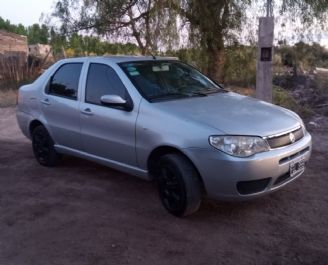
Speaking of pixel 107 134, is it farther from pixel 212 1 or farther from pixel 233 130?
pixel 212 1

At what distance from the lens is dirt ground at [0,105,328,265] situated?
3740 millimetres

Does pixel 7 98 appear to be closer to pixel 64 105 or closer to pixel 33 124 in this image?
pixel 33 124

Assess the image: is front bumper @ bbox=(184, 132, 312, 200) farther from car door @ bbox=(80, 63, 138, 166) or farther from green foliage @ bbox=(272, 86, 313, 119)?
green foliage @ bbox=(272, 86, 313, 119)

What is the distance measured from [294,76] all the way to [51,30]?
347 inches

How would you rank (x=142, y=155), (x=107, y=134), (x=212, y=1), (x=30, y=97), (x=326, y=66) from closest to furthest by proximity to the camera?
(x=142, y=155), (x=107, y=134), (x=30, y=97), (x=212, y=1), (x=326, y=66)

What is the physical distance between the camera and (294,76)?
16.2m

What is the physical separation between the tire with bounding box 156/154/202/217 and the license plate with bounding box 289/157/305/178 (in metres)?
0.92

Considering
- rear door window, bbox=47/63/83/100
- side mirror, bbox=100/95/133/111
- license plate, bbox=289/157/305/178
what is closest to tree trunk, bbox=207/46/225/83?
rear door window, bbox=47/63/83/100

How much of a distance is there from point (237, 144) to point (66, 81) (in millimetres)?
2869

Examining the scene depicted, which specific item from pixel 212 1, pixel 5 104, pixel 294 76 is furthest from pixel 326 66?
pixel 5 104

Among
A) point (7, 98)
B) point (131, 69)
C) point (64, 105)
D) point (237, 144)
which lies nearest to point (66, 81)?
point (64, 105)

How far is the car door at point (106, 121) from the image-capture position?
482cm

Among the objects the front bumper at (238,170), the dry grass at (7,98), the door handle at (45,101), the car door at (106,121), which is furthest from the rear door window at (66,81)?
the dry grass at (7,98)

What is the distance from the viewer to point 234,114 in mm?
4430
